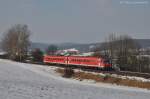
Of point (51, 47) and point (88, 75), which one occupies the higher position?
point (51, 47)

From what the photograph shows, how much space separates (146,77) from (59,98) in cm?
2489

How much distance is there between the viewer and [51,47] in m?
163

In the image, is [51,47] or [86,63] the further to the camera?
[51,47]

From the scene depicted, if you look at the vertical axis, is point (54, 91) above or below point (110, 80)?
above

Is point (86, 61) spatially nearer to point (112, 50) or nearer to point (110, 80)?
point (110, 80)

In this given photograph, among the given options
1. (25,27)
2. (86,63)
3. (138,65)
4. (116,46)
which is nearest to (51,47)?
(25,27)

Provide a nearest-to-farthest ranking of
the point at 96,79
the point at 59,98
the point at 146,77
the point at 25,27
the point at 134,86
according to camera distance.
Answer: the point at 59,98 → the point at 134,86 → the point at 146,77 → the point at 96,79 → the point at 25,27

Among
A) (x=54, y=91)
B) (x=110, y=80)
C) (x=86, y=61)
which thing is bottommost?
(x=110, y=80)

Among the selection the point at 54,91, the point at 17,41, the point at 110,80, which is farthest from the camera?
the point at 17,41

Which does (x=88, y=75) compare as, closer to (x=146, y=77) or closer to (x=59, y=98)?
(x=146, y=77)

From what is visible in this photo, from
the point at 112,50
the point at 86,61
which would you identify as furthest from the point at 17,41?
the point at 86,61

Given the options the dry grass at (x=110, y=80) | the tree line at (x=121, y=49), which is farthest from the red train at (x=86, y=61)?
the tree line at (x=121, y=49)

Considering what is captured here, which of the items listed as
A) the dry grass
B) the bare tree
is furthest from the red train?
the bare tree

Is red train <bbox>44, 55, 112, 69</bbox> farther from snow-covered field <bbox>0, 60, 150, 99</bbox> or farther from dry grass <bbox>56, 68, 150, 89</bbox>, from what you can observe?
snow-covered field <bbox>0, 60, 150, 99</bbox>
